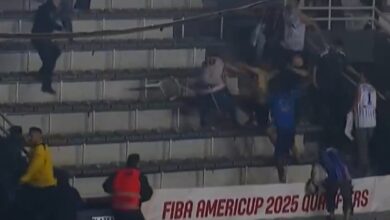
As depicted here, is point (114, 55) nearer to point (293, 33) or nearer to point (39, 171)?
point (293, 33)

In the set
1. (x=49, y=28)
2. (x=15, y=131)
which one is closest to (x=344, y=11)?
(x=49, y=28)

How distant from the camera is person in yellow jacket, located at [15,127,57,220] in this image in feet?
64.5

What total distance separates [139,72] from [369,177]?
352cm

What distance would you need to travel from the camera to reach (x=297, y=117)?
23516mm

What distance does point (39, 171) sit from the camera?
19.7 m

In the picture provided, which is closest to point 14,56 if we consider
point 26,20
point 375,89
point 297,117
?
point 26,20

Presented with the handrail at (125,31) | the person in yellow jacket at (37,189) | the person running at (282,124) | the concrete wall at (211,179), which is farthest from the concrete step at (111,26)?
the person in yellow jacket at (37,189)

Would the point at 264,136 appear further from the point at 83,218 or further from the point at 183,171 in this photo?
the point at 83,218

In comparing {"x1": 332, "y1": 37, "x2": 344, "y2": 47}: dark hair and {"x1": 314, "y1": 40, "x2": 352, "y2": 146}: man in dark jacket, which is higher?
{"x1": 332, "y1": 37, "x2": 344, "y2": 47}: dark hair

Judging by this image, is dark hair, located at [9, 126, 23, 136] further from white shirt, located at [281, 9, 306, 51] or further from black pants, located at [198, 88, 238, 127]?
white shirt, located at [281, 9, 306, 51]

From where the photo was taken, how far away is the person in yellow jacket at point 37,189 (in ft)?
64.5

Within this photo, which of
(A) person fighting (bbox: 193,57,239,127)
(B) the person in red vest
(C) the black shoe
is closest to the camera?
(B) the person in red vest

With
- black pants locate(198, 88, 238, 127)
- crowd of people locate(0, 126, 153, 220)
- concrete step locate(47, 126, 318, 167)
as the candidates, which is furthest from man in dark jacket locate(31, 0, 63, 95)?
black pants locate(198, 88, 238, 127)

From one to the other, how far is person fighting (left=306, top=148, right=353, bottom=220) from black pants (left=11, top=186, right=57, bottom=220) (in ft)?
13.5
